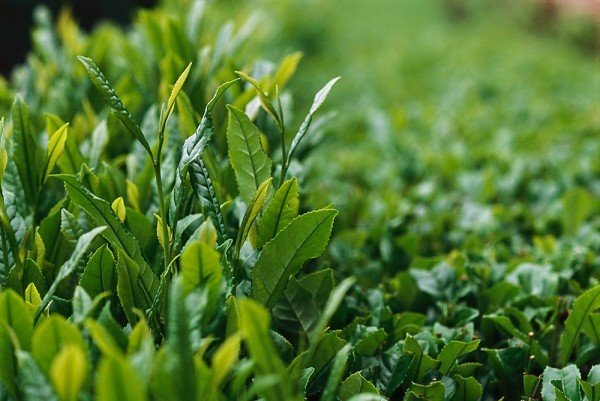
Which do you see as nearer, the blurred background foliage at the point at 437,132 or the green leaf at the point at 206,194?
the green leaf at the point at 206,194

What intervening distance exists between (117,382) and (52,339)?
22 cm

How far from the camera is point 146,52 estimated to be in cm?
310

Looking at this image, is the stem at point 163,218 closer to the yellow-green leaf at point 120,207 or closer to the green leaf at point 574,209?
the yellow-green leaf at point 120,207

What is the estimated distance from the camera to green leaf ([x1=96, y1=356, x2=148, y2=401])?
977 mm

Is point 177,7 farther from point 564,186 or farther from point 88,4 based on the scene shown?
point 88,4

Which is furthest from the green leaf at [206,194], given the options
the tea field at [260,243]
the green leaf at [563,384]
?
Result: the green leaf at [563,384]

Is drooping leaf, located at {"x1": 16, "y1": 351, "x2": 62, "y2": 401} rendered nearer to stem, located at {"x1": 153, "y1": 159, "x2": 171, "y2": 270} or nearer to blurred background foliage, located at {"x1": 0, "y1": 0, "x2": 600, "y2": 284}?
stem, located at {"x1": 153, "y1": 159, "x2": 171, "y2": 270}

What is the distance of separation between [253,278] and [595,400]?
2.58ft

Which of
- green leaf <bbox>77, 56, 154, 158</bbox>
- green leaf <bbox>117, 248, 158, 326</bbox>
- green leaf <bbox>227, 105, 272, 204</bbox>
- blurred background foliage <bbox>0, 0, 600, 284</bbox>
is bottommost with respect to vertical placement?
blurred background foliage <bbox>0, 0, 600, 284</bbox>

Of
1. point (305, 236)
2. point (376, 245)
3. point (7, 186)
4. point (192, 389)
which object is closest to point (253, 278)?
point (305, 236)

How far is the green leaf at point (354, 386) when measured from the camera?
1.48 meters

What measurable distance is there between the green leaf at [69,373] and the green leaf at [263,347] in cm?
24

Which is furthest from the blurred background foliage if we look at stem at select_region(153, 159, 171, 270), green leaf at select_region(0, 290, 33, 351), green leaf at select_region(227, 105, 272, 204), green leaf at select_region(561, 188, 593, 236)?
green leaf at select_region(0, 290, 33, 351)

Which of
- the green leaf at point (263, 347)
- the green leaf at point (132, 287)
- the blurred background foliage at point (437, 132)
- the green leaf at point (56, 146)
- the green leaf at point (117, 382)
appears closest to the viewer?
the green leaf at point (117, 382)
